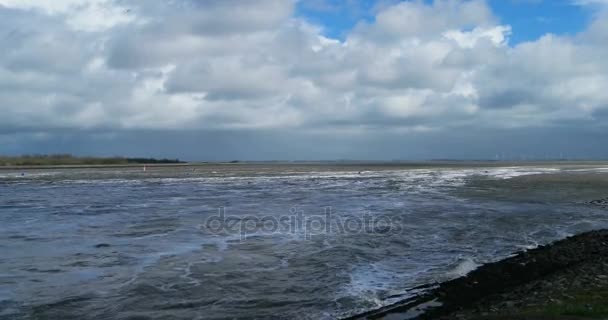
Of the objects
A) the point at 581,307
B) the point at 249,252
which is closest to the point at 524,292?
the point at 581,307

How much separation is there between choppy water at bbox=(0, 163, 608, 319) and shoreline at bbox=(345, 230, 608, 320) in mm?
751

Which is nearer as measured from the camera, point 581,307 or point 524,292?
point 581,307

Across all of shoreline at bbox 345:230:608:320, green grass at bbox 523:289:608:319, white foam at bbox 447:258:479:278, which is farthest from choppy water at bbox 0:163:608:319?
green grass at bbox 523:289:608:319

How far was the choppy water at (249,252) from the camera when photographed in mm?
11844

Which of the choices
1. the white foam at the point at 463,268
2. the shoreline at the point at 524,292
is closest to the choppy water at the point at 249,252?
the white foam at the point at 463,268

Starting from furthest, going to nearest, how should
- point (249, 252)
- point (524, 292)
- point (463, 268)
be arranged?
point (249, 252)
point (463, 268)
point (524, 292)

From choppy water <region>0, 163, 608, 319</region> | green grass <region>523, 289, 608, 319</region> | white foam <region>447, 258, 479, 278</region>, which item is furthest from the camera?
white foam <region>447, 258, 479, 278</region>

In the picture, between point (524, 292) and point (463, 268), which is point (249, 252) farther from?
point (524, 292)

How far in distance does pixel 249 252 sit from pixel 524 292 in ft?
30.6

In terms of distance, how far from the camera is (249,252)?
17.6 m

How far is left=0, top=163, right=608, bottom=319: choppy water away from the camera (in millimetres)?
11844

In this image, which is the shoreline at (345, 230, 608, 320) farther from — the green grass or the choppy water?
the choppy water

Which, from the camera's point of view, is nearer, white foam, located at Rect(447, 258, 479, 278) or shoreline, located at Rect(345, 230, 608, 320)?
shoreline, located at Rect(345, 230, 608, 320)

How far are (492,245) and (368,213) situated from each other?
10793 mm
